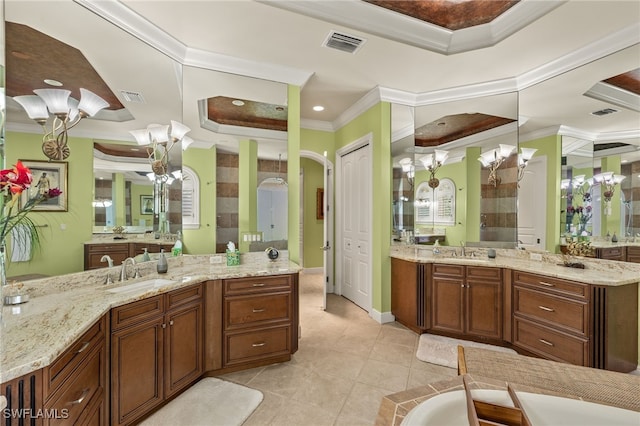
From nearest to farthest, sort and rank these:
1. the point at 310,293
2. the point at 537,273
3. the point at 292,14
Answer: the point at 292,14
the point at 537,273
the point at 310,293

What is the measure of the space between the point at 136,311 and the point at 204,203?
1279 millimetres

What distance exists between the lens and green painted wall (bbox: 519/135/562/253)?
3102 millimetres

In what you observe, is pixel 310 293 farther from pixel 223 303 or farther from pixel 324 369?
pixel 223 303

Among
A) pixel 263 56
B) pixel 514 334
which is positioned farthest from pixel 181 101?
pixel 514 334

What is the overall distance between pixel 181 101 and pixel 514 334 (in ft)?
13.2

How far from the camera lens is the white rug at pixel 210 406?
77.3 inches

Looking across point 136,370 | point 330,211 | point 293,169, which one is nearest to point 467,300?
point 293,169

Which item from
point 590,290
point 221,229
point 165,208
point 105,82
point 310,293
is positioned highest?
point 105,82

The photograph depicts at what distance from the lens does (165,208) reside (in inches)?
107

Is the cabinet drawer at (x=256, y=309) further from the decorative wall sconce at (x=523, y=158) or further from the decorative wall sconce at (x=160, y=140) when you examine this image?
the decorative wall sconce at (x=523, y=158)

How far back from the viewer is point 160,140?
8.60 ft

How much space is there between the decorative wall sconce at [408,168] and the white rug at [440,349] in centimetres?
194

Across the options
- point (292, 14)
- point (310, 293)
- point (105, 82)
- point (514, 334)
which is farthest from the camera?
point (310, 293)

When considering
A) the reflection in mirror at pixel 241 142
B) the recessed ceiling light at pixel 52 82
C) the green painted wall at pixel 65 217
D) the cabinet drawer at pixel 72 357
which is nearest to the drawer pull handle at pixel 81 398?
the cabinet drawer at pixel 72 357
